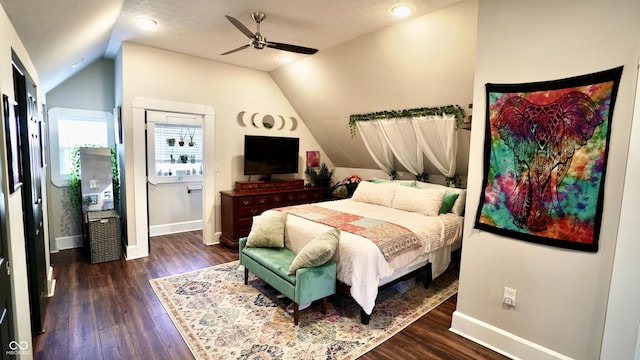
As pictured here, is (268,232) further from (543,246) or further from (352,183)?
(352,183)

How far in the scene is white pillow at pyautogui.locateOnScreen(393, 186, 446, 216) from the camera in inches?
146

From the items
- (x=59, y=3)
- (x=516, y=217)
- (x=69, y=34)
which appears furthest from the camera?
(x=69, y=34)

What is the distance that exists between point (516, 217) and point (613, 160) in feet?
2.07

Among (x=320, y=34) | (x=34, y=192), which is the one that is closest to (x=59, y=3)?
(x=34, y=192)

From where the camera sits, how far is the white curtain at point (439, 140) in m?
3.88

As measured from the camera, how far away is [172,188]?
5457 millimetres

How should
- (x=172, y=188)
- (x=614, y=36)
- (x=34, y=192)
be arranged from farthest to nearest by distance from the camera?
(x=172, y=188) → (x=34, y=192) → (x=614, y=36)

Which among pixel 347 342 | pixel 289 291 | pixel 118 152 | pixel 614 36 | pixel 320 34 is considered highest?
pixel 320 34

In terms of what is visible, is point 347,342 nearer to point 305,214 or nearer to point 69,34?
point 305,214

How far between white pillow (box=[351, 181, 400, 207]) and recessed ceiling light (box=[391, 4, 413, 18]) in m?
2.15

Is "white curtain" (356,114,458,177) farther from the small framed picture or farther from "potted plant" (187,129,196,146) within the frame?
"potted plant" (187,129,196,146)

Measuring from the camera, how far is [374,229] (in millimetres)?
2961

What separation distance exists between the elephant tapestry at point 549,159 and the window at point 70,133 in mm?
5087

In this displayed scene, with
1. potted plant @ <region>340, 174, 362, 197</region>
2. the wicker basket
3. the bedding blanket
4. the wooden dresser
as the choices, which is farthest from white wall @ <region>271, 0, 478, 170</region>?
the wicker basket
